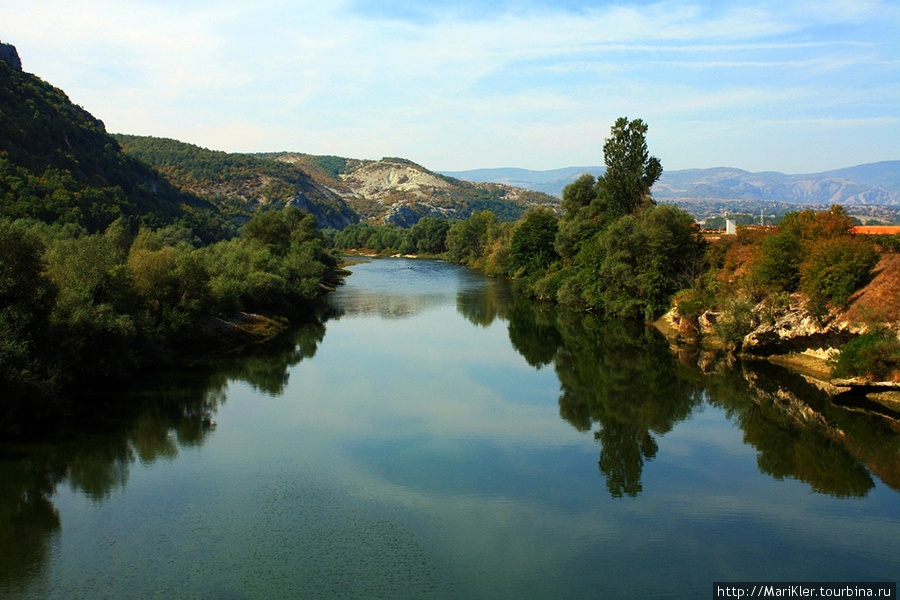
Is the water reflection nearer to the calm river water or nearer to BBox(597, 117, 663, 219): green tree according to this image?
the calm river water

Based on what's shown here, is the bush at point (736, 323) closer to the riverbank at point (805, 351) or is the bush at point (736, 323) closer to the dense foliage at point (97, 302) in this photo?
the riverbank at point (805, 351)

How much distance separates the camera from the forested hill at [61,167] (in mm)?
49469

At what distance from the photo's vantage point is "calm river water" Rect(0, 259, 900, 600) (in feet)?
46.8

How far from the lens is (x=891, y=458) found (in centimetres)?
2084

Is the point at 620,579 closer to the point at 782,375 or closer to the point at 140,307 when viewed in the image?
the point at 782,375

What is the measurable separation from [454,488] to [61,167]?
53.7 meters

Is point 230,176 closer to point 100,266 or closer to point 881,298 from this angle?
point 100,266

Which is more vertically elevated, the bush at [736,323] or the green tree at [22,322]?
Answer: the green tree at [22,322]

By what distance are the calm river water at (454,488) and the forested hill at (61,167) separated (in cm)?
2624

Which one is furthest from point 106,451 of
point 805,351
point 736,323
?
point 805,351

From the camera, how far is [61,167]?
58812 mm

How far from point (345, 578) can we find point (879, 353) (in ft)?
71.7

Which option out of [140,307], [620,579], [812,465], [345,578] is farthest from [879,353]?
[140,307]

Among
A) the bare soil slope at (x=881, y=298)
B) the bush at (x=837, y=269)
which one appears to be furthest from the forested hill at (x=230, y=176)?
the bare soil slope at (x=881, y=298)
